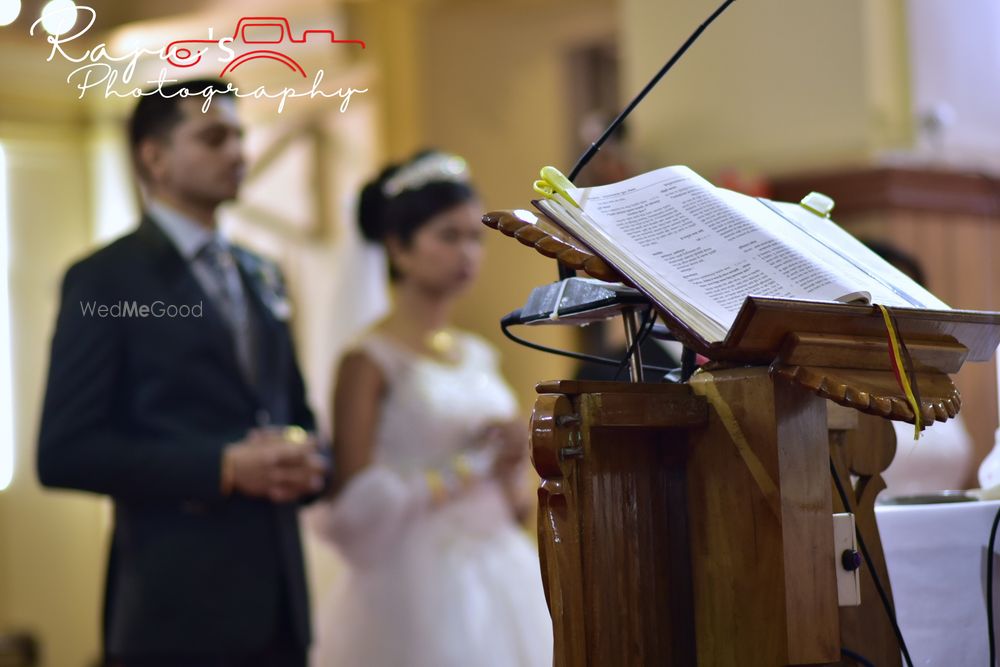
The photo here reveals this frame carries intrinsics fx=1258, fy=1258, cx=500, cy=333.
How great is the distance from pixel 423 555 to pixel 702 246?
6.83ft

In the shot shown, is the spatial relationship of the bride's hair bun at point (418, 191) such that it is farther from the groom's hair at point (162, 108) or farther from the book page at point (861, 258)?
the book page at point (861, 258)

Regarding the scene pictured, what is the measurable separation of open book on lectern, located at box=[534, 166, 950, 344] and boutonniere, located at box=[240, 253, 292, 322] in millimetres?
1373

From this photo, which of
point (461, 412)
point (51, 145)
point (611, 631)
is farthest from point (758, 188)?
point (51, 145)

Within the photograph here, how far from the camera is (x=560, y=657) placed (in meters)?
1.24

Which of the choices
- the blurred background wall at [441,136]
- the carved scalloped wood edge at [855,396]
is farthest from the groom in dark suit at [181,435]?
the blurred background wall at [441,136]

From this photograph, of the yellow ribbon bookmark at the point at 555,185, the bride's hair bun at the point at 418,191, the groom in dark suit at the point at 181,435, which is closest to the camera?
the yellow ribbon bookmark at the point at 555,185

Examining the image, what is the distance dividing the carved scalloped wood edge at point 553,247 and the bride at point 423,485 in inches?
73.4

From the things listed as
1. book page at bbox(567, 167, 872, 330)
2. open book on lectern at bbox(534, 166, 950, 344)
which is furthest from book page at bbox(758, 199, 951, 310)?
book page at bbox(567, 167, 872, 330)

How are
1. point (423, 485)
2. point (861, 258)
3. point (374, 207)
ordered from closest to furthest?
1. point (861, 258)
2. point (423, 485)
3. point (374, 207)

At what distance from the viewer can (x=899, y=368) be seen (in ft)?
4.16

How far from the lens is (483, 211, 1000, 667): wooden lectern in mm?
1247

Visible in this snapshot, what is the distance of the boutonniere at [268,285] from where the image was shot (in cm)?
264
